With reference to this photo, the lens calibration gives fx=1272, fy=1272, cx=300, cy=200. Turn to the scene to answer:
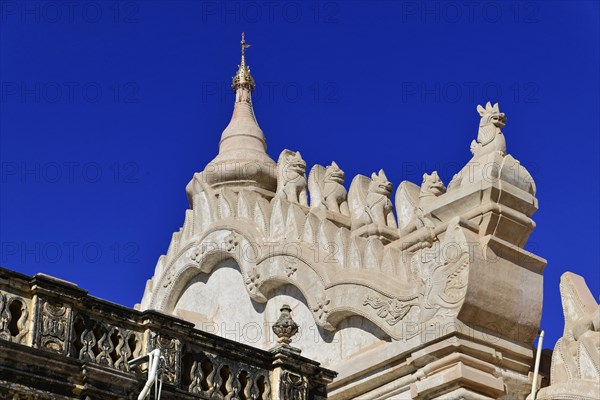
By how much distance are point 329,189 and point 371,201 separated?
1.00m

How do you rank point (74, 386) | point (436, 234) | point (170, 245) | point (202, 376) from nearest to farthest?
1. point (74, 386)
2. point (202, 376)
3. point (436, 234)
4. point (170, 245)

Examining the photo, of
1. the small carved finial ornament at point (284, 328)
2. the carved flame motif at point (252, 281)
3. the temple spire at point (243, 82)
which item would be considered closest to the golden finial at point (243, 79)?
the temple spire at point (243, 82)

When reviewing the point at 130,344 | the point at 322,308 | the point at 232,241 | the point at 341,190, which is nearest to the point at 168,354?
the point at 130,344

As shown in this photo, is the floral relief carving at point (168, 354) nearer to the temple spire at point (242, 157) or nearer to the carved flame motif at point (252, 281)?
the carved flame motif at point (252, 281)

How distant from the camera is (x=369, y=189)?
855 inches

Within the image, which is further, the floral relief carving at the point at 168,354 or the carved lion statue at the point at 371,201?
the carved lion statue at the point at 371,201

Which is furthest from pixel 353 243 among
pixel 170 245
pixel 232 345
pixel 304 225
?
pixel 232 345

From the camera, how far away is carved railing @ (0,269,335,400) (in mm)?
11938

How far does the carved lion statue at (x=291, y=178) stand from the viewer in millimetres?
22047

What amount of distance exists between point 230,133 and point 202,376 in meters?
12.1

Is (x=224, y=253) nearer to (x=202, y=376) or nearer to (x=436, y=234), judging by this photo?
(x=436, y=234)

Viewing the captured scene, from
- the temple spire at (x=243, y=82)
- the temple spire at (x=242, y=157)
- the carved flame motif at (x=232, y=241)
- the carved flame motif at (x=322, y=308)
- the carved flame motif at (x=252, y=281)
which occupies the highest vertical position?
the temple spire at (x=243, y=82)

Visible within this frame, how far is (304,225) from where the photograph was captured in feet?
68.3

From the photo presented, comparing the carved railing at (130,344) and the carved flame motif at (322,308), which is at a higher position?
the carved flame motif at (322,308)
